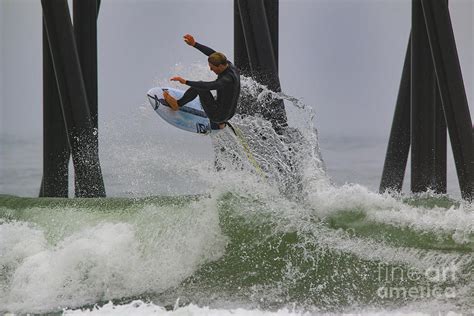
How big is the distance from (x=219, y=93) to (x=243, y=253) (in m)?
1.77

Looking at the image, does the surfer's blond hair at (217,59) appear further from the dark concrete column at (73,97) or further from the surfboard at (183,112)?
the dark concrete column at (73,97)

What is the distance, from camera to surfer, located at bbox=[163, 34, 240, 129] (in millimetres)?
6496

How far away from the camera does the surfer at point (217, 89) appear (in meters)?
6.50

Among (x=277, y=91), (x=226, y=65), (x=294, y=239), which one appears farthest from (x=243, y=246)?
(x=277, y=91)

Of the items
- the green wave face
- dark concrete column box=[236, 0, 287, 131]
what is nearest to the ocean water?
the green wave face

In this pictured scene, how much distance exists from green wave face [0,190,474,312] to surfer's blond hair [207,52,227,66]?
3.86 feet

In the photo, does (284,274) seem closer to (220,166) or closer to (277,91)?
(220,166)

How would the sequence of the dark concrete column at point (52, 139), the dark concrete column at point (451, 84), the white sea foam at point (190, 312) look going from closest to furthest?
the white sea foam at point (190, 312) → the dark concrete column at point (451, 84) → the dark concrete column at point (52, 139)

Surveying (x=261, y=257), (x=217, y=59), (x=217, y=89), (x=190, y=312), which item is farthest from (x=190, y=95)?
(x=190, y=312)

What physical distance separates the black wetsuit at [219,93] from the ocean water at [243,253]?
1.72 ft

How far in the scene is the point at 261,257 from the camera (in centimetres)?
523

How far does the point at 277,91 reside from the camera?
816cm

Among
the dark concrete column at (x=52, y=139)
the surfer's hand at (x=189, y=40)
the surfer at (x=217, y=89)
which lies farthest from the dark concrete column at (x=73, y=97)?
the surfer's hand at (x=189, y=40)

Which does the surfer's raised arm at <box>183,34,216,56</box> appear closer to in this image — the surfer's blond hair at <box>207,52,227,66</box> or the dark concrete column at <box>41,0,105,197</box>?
the surfer's blond hair at <box>207,52,227,66</box>
